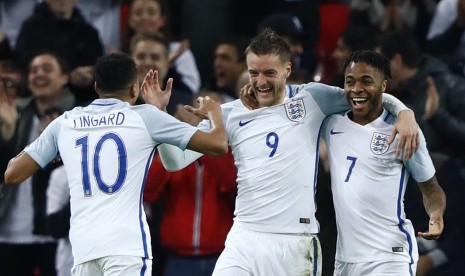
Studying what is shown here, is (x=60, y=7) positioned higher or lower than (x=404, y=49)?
higher

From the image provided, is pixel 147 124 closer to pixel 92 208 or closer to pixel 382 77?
pixel 92 208

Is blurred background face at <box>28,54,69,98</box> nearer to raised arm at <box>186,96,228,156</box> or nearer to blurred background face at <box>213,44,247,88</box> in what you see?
blurred background face at <box>213,44,247,88</box>

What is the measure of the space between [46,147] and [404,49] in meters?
4.34

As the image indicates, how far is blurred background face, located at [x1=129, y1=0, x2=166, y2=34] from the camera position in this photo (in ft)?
41.2

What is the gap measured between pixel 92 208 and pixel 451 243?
12.6 feet

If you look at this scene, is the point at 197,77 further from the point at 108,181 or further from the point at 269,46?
the point at 108,181

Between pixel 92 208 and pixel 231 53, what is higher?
pixel 231 53

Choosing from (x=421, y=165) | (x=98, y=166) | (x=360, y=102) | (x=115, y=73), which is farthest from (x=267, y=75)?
(x=98, y=166)

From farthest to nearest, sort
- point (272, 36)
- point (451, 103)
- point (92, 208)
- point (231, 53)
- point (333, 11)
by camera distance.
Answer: point (333, 11) < point (231, 53) < point (451, 103) < point (272, 36) < point (92, 208)

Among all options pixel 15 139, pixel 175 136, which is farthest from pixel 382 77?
pixel 15 139

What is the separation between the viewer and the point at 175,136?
774cm

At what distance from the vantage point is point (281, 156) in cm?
819

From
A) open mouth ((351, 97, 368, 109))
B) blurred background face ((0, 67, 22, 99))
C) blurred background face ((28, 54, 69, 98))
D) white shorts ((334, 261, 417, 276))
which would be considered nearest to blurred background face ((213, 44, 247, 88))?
blurred background face ((28, 54, 69, 98))

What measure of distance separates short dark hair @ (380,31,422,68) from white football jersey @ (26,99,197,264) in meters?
3.89
